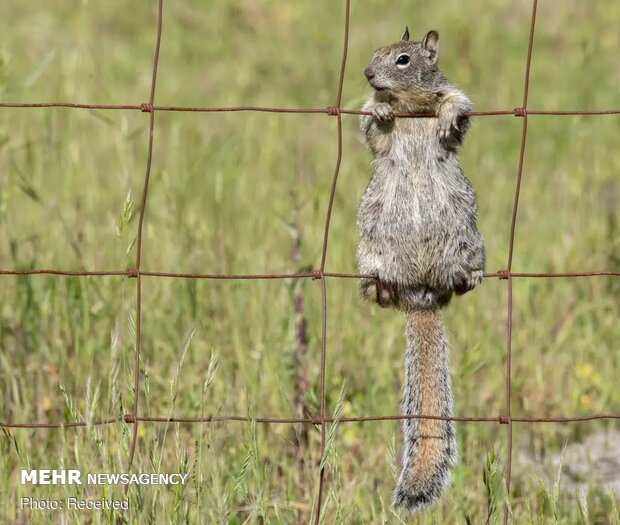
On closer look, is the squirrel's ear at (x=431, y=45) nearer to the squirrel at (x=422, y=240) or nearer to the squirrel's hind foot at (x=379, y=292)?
the squirrel at (x=422, y=240)

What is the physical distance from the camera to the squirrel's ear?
445 centimetres

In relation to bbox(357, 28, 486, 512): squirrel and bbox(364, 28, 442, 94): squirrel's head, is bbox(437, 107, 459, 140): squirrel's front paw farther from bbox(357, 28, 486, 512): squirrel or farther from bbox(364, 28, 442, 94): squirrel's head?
bbox(364, 28, 442, 94): squirrel's head

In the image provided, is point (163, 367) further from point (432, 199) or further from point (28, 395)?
point (432, 199)

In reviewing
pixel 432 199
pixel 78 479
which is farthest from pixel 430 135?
pixel 78 479

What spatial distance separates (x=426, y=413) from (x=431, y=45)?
4.87 feet

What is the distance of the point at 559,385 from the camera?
17.1ft

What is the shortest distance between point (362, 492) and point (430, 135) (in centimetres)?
138

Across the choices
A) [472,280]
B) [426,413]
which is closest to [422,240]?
[472,280]

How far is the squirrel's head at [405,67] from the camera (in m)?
4.26

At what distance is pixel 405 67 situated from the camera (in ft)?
14.1

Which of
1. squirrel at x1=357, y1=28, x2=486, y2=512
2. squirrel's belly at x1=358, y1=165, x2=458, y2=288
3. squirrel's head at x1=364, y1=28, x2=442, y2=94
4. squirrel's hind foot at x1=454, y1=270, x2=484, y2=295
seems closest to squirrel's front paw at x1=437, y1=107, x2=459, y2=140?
squirrel at x1=357, y1=28, x2=486, y2=512

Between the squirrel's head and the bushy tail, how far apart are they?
859mm

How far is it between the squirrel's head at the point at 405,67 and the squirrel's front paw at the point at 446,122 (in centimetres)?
34

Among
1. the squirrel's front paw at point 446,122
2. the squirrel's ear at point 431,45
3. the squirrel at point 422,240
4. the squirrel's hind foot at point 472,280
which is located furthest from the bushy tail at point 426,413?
the squirrel's ear at point 431,45
